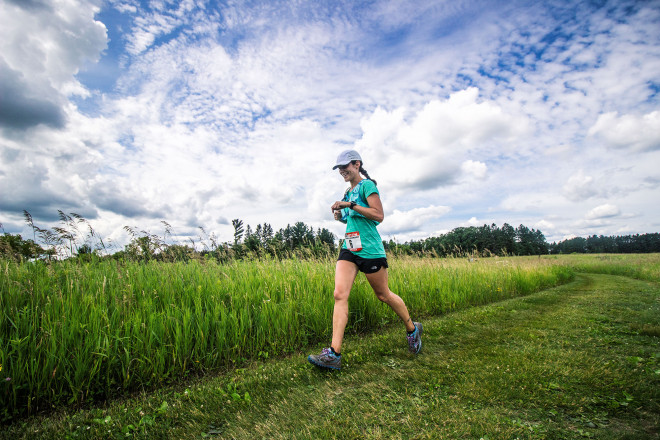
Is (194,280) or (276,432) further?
(194,280)

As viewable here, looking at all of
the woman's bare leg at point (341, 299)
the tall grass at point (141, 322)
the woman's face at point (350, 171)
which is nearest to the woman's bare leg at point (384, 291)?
the woman's bare leg at point (341, 299)

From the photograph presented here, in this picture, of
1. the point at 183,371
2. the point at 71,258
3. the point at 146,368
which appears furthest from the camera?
the point at 71,258

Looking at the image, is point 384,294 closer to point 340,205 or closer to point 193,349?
point 340,205

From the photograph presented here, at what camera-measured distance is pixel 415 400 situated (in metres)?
2.71

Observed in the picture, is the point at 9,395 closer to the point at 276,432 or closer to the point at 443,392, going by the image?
the point at 276,432

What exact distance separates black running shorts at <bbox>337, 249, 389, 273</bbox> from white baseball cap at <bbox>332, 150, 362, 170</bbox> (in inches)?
45.2

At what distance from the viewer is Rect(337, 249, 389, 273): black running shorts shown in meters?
3.68

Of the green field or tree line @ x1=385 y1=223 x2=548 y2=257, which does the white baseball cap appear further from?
tree line @ x1=385 y1=223 x2=548 y2=257

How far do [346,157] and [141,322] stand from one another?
332 centimetres

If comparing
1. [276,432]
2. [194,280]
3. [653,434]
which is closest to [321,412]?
[276,432]

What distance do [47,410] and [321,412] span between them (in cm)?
264

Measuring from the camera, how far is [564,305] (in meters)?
7.69

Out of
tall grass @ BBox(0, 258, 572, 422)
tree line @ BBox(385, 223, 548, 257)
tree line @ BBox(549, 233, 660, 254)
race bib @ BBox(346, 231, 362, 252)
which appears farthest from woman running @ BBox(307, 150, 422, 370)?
tree line @ BBox(549, 233, 660, 254)

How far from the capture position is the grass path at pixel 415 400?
2.32 meters
